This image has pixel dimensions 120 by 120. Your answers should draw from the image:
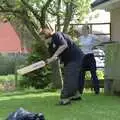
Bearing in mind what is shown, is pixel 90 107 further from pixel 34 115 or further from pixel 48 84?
pixel 48 84

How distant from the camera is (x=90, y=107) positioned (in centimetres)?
1152

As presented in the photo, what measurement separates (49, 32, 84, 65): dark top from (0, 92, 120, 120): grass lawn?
1.05m

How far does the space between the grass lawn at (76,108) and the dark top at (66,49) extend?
1049 mm

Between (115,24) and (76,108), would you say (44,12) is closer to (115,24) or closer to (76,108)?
(115,24)

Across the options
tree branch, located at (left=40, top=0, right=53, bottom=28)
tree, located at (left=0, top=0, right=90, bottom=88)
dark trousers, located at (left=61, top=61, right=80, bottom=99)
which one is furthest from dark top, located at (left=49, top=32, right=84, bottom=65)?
tree branch, located at (left=40, top=0, right=53, bottom=28)

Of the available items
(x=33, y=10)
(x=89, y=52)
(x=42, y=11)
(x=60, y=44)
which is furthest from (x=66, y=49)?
(x=33, y=10)

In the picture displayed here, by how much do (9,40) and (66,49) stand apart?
32823 millimetres

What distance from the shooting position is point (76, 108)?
1133 cm

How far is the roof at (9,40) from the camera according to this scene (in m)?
43.8

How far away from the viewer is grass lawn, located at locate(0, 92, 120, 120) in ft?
33.1

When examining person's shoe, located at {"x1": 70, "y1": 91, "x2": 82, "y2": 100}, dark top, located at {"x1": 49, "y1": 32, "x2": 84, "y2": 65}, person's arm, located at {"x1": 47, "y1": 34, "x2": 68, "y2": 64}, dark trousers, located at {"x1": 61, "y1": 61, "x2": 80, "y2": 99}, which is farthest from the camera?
person's shoe, located at {"x1": 70, "y1": 91, "x2": 82, "y2": 100}

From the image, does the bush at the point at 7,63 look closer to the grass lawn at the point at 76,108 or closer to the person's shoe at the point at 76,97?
the grass lawn at the point at 76,108

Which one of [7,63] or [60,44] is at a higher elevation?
[60,44]

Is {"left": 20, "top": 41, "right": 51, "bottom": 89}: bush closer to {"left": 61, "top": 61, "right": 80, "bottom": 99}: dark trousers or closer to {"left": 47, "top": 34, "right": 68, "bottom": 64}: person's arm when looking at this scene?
{"left": 61, "top": 61, "right": 80, "bottom": 99}: dark trousers
